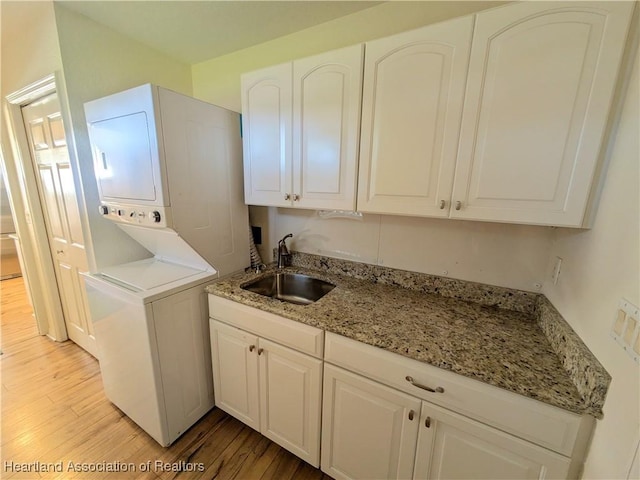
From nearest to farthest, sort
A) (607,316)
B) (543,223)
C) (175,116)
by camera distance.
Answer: (607,316), (543,223), (175,116)

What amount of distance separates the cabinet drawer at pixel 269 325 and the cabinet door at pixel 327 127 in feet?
2.07

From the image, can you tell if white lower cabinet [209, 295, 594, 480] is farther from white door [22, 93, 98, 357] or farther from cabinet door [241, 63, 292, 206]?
white door [22, 93, 98, 357]

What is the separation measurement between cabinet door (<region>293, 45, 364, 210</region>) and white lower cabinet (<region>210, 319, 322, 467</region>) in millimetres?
821

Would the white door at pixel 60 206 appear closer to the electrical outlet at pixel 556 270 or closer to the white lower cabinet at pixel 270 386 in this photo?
the white lower cabinet at pixel 270 386

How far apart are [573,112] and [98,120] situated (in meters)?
2.28

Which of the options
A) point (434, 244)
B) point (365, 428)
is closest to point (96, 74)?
point (434, 244)

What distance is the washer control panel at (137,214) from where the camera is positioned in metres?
1.38

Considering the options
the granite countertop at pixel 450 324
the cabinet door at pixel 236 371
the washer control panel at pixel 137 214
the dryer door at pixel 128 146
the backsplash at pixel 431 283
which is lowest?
the cabinet door at pixel 236 371

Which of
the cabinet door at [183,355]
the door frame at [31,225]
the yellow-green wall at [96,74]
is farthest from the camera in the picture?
the door frame at [31,225]

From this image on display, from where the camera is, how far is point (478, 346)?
0.98 metres

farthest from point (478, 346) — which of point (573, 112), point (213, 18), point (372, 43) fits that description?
point (213, 18)

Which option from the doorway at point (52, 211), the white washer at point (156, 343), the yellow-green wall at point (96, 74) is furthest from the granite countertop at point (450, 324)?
the doorway at point (52, 211)

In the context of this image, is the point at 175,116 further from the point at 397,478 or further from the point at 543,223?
the point at 397,478

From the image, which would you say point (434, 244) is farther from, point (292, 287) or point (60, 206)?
point (60, 206)
